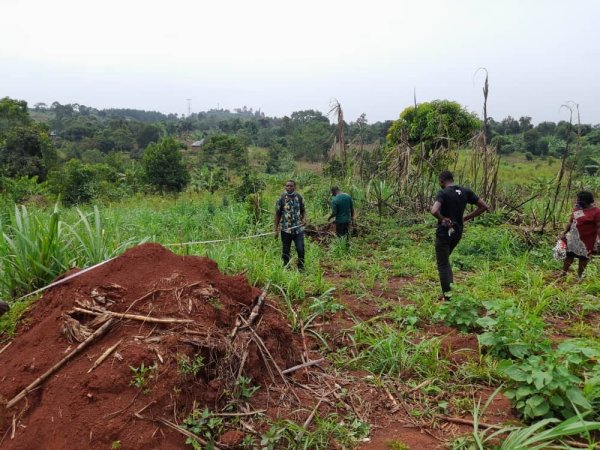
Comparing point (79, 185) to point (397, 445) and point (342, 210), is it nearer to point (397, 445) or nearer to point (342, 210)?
point (342, 210)

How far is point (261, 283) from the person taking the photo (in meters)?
4.23

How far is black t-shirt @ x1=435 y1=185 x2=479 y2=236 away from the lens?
4.41 m

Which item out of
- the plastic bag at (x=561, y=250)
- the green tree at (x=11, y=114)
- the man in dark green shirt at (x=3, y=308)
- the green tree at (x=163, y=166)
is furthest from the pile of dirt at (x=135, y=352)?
the green tree at (x=11, y=114)

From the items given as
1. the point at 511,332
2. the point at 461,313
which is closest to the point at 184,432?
the point at 511,332

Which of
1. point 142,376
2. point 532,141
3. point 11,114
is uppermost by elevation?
point 11,114

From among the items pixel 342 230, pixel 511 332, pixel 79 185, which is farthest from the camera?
pixel 79 185

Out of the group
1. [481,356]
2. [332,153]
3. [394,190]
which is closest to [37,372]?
[481,356]

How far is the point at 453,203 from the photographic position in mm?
4422

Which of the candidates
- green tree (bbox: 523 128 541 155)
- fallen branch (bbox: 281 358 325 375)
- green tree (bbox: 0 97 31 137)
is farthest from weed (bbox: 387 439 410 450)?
green tree (bbox: 0 97 31 137)

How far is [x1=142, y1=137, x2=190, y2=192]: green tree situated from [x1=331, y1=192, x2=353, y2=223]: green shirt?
2102cm

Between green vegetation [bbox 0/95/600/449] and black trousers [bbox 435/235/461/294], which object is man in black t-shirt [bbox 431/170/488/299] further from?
green vegetation [bbox 0/95/600/449]

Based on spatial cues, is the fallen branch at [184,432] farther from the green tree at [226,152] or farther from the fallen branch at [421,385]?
the green tree at [226,152]

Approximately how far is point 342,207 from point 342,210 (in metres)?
0.05

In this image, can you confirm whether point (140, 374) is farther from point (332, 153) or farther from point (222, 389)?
point (332, 153)
